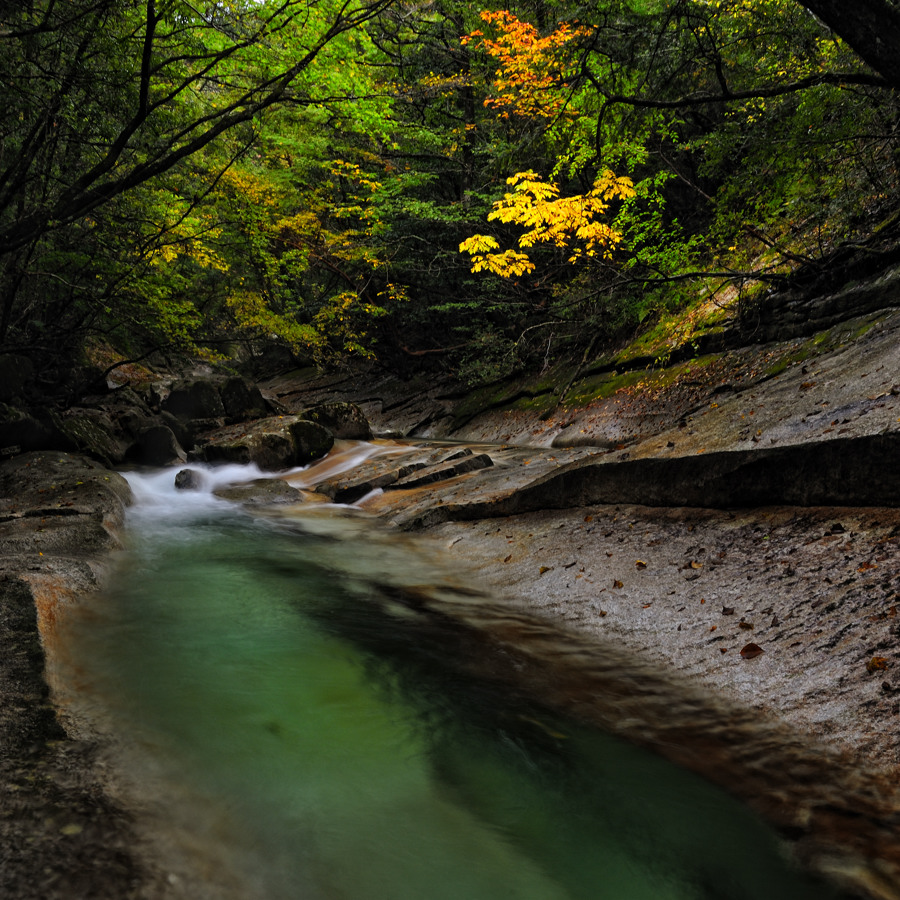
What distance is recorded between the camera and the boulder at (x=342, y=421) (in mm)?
15461

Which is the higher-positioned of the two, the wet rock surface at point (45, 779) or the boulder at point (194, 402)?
the boulder at point (194, 402)

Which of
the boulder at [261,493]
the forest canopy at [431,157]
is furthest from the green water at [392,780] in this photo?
the boulder at [261,493]

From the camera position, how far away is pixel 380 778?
2.68 meters

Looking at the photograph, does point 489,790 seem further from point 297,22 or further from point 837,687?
point 297,22

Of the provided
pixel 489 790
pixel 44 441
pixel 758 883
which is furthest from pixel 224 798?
pixel 44 441

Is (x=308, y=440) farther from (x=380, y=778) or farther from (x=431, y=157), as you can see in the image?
(x=380, y=778)

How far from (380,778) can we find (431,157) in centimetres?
1780

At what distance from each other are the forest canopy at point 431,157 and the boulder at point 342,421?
288 cm

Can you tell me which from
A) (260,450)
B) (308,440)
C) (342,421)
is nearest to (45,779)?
(260,450)

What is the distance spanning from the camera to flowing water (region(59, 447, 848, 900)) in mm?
2127

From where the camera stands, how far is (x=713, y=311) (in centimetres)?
1132

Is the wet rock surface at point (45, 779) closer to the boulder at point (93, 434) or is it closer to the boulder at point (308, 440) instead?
the boulder at point (93, 434)

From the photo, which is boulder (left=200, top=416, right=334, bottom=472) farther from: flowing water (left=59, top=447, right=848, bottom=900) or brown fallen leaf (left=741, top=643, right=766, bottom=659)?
brown fallen leaf (left=741, top=643, right=766, bottom=659)

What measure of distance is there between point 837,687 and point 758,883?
1.21m
